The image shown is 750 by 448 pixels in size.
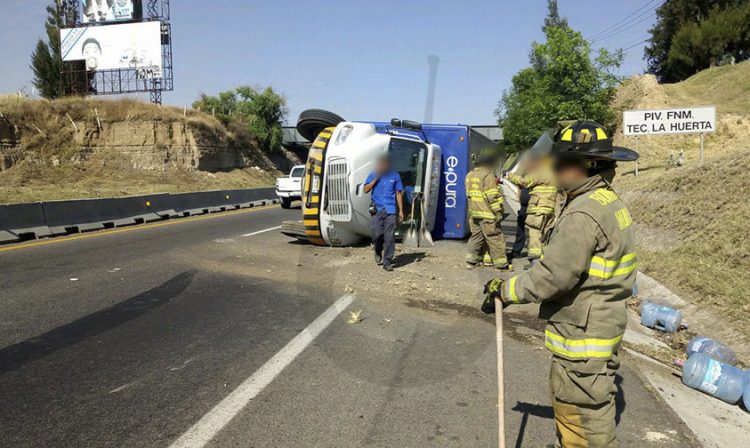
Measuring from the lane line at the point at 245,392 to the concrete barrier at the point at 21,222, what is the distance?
8.79 m

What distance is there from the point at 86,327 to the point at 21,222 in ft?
25.4

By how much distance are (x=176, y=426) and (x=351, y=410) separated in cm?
116

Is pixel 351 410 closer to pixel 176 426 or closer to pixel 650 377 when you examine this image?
pixel 176 426

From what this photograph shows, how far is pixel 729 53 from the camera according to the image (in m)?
44.7

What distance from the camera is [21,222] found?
1180 cm

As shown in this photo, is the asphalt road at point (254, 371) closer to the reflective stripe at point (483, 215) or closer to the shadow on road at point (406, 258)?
the shadow on road at point (406, 258)

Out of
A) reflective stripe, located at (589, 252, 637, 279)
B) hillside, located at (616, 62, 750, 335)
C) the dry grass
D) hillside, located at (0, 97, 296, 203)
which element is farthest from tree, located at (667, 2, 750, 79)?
reflective stripe, located at (589, 252, 637, 279)

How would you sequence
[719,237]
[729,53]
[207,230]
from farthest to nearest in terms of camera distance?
[729,53] → [207,230] → [719,237]

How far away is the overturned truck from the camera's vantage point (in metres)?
9.75

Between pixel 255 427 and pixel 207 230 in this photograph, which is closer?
pixel 255 427

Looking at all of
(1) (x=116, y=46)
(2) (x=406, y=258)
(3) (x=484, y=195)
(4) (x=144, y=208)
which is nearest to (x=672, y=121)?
(3) (x=484, y=195)

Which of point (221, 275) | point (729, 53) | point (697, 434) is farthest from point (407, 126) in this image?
point (729, 53)

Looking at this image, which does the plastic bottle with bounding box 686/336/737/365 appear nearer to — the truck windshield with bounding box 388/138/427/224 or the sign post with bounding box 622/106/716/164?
the truck windshield with bounding box 388/138/427/224

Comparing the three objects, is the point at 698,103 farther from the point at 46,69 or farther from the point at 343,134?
the point at 46,69
